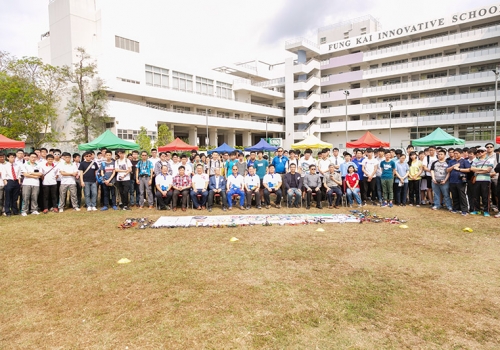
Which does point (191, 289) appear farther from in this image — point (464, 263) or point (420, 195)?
point (420, 195)

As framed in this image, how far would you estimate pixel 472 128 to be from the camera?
36688 millimetres

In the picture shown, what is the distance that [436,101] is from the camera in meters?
37.7

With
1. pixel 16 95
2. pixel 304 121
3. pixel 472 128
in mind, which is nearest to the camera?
pixel 16 95

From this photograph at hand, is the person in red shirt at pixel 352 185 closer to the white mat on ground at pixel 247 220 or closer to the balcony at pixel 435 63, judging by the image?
the white mat on ground at pixel 247 220

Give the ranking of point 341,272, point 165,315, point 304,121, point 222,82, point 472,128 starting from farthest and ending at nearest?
point 304,121 → point 222,82 → point 472,128 → point 341,272 → point 165,315

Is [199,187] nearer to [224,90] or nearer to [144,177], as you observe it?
[144,177]

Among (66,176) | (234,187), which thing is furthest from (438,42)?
(66,176)

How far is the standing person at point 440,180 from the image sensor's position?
9.58m

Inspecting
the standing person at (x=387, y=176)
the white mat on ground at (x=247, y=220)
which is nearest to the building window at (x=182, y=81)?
the standing person at (x=387, y=176)

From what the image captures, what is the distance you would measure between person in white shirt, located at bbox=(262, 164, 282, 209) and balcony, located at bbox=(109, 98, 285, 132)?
2258 cm

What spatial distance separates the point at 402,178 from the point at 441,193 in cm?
121

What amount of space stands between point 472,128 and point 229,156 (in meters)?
36.5

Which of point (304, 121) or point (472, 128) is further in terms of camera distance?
point (304, 121)

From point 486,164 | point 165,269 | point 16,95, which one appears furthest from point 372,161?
point 16,95
